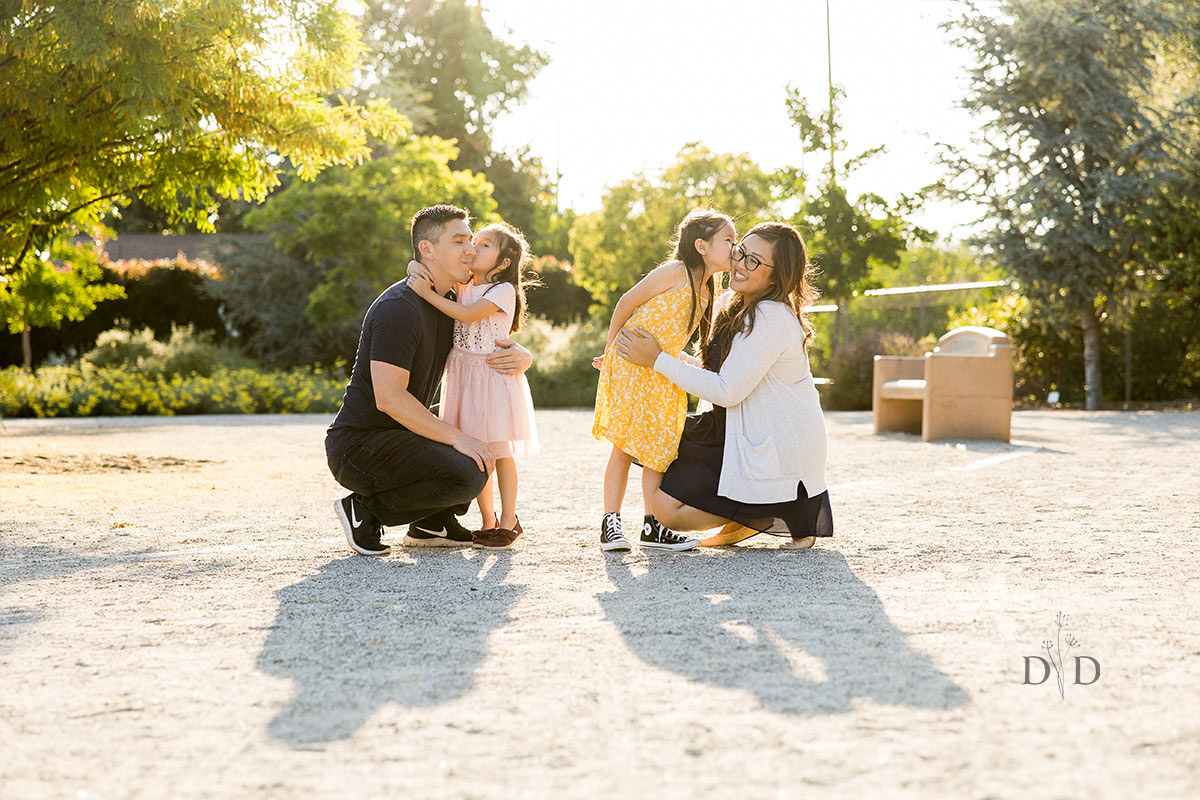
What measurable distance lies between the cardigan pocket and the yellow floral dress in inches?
14.5

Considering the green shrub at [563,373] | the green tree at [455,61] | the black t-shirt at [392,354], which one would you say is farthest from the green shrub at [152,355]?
the green tree at [455,61]

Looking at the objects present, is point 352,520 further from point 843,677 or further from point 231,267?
point 231,267

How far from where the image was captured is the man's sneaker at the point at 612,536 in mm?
5297

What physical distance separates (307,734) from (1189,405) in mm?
17420

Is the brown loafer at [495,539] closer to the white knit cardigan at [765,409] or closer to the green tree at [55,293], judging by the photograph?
the white knit cardigan at [765,409]

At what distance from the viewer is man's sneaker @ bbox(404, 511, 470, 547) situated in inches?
223

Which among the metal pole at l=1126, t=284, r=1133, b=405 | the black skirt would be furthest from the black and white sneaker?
the metal pole at l=1126, t=284, r=1133, b=405

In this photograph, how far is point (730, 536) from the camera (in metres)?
5.54

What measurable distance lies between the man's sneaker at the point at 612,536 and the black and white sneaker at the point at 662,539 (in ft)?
0.33

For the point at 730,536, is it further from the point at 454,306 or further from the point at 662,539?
the point at 454,306

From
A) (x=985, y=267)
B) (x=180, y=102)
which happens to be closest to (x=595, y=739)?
(x=180, y=102)

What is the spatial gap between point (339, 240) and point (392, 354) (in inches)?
727

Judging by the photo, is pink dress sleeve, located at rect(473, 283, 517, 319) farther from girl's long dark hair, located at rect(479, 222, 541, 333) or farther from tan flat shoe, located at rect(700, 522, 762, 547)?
tan flat shoe, located at rect(700, 522, 762, 547)

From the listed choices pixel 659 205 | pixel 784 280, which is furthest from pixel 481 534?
pixel 659 205
